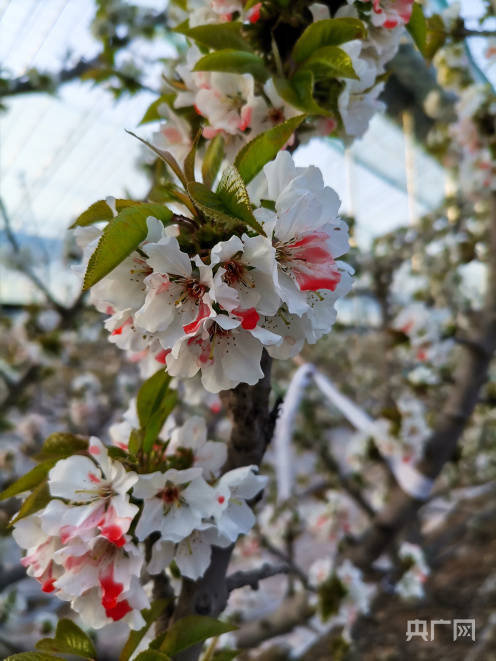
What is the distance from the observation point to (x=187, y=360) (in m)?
0.43

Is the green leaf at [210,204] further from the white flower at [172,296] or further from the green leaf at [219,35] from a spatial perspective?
the green leaf at [219,35]

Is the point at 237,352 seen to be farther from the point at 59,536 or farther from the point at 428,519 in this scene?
the point at 428,519

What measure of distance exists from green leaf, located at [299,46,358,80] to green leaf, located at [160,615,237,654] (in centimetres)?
56

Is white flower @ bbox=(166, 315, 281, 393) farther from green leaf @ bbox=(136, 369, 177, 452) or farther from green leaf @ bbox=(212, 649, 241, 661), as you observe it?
green leaf @ bbox=(212, 649, 241, 661)

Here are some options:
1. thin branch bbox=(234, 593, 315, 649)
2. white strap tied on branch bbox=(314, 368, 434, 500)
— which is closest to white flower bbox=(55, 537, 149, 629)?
white strap tied on branch bbox=(314, 368, 434, 500)

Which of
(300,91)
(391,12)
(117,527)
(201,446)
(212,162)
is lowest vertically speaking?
(117,527)

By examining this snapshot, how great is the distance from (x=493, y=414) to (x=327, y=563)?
2267 mm

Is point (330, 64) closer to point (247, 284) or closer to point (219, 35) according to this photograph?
point (219, 35)

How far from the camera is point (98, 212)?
0.42 metres

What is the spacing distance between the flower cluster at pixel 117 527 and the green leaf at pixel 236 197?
0.84ft

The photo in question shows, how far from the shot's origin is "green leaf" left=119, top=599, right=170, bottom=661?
482 millimetres

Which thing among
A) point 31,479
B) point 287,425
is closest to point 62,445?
point 31,479

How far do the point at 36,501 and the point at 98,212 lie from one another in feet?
0.97

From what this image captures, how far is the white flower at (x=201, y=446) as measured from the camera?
22.1 inches
